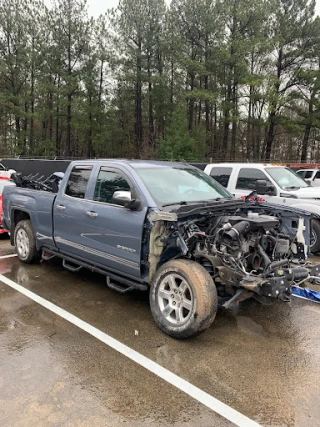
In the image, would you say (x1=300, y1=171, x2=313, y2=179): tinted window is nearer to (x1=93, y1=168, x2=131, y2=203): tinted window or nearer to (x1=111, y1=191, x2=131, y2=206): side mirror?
(x1=93, y1=168, x2=131, y2=203): tinted window

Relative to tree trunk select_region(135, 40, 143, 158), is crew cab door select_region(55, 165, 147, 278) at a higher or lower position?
lower

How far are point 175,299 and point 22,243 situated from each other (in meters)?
3.61

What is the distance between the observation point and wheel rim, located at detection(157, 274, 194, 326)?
3.65 metres

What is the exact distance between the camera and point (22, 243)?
6.25m

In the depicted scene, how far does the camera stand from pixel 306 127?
29562mm

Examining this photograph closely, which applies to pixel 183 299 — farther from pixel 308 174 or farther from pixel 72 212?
pixel 308 174

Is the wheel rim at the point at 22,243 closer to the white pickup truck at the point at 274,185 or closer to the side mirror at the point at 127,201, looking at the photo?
the side mirror at the point at 127,201

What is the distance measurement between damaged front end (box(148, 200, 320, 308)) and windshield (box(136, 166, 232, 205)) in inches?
16.9

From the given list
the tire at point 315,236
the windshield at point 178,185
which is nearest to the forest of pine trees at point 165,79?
the tire at point 315,236

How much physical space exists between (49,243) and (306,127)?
28.8m

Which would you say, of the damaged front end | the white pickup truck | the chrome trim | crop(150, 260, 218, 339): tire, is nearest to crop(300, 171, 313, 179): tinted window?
the white pickup truck

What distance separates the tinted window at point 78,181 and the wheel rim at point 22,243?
147 centimetres

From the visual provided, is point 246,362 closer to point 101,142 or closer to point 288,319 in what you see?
point 288,319

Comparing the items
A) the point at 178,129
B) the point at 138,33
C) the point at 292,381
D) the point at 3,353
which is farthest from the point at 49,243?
the point at 138,33
